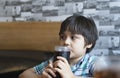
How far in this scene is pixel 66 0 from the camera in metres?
1.81

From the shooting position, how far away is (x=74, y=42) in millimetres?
1058

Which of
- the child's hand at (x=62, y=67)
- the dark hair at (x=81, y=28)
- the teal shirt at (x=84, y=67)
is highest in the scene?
the dark hair at (x=81, y=28)

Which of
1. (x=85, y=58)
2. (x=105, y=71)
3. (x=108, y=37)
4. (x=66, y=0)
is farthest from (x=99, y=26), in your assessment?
(x=105, y=71)

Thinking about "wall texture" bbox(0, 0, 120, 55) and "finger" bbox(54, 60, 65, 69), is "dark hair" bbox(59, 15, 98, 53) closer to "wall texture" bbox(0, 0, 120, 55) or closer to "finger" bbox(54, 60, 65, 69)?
"finger" bbox(54, 60, 65, 69)

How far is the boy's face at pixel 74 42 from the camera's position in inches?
41.2

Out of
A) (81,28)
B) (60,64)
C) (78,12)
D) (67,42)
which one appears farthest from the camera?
(78,12)

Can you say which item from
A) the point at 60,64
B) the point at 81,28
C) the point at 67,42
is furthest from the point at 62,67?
the point at 81,28

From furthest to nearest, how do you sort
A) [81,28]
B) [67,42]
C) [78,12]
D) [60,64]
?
[78,12], [81,28], [67,42], [60,64]

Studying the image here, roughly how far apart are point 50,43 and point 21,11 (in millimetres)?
428

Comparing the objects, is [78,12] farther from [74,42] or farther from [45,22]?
[74,42]

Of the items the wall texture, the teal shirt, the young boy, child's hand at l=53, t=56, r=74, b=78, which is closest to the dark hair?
the young boy

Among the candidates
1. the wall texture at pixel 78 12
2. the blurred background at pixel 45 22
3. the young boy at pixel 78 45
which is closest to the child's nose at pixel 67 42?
the young boy at pixel 78 45

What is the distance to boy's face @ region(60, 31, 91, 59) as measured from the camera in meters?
1.05

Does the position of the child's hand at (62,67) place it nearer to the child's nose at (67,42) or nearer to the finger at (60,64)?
the finger at (60,64)
